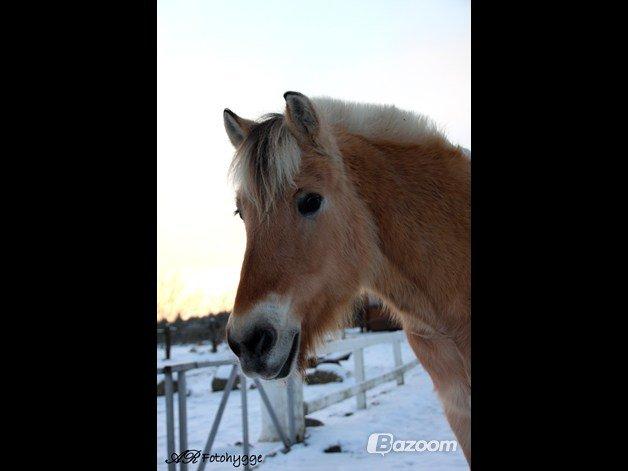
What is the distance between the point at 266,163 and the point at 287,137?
12cm

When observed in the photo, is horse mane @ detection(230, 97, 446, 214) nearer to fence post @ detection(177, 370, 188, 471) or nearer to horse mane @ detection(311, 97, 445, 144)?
horse mane @ detection(311, 97, 445, 144)

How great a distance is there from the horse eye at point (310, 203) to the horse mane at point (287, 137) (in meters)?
0.07

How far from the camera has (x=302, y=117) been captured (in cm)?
167

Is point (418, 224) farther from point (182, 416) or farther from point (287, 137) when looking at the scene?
point (182, 416)

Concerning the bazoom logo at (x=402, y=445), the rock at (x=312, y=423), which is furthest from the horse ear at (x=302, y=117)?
the rock at (x=312, y=423)

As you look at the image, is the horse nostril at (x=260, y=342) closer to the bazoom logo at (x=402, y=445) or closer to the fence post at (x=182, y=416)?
the bazoom logo at (x=402, y=445)

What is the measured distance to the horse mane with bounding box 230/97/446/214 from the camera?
1603 mm
